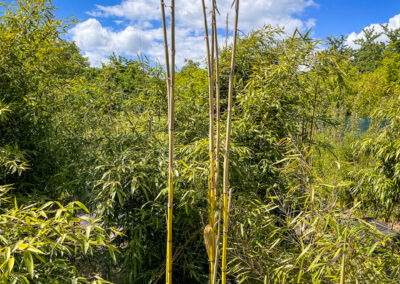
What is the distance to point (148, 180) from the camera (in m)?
1.67

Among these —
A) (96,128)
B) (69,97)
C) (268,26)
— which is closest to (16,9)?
(69,97)

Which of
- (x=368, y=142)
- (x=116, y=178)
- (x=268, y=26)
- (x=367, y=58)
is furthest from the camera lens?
(x=367, y=58)

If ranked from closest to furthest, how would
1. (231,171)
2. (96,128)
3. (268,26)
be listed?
(231,171) < (96,128) < (268,26)

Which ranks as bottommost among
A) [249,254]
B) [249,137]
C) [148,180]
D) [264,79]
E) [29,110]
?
[249,254]

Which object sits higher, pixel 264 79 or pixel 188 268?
pixel 264 79

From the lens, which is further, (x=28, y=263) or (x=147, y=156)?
(x=147, y=156)

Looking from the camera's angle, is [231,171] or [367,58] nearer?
[231,171]

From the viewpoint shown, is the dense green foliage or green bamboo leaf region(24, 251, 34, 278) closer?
green bamboo leaf region(24, 251, 34, 278)

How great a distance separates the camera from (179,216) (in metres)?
1.70

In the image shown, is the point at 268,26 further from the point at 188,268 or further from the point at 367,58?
the point at 367,58

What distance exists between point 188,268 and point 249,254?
0.50 metres

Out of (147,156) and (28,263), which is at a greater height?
(147,156)

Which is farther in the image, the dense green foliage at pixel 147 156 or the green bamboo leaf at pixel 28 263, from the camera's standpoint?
the dense green foliage at pixel 147 156

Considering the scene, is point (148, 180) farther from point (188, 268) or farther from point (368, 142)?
point (368, 142)
